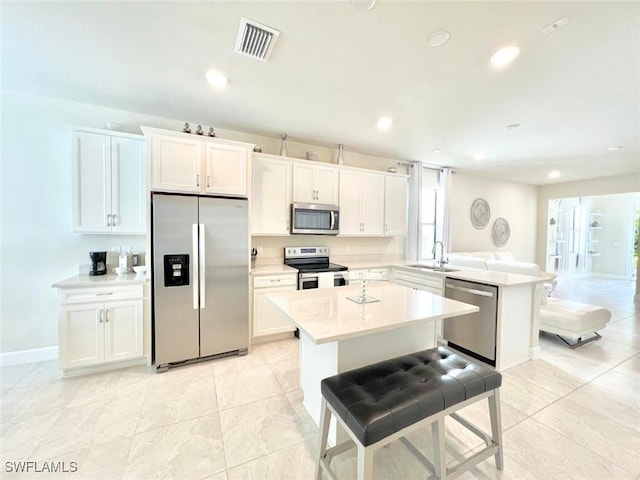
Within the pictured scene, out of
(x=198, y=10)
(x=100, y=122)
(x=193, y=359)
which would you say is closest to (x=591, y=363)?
(x=193, y=359)

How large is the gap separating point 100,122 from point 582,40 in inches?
174

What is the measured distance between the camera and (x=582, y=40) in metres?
1.77

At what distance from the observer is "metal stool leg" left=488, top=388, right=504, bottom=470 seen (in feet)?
5.03

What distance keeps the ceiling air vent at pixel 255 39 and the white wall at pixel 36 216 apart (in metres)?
2.13

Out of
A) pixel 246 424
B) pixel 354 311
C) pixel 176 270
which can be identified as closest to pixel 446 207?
pixel 354 311

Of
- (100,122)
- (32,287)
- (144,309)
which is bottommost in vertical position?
(144,309)

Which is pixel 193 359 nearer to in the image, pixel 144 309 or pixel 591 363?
pixel 144 309

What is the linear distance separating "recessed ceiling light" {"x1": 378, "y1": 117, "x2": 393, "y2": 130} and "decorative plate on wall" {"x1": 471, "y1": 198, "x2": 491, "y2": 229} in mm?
3809

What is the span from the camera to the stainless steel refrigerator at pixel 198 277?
8.62 feet

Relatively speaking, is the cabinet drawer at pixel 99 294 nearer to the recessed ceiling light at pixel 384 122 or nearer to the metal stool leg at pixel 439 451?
the metal stool leg at pixel 439 451

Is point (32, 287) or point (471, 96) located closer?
point (471, 96)

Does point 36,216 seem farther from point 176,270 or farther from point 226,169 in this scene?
point 226,169

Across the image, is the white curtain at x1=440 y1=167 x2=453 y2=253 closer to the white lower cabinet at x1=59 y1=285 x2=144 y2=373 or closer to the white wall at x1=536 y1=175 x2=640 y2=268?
the white wall at x1=536 y1=175 x2=640 y2=268
